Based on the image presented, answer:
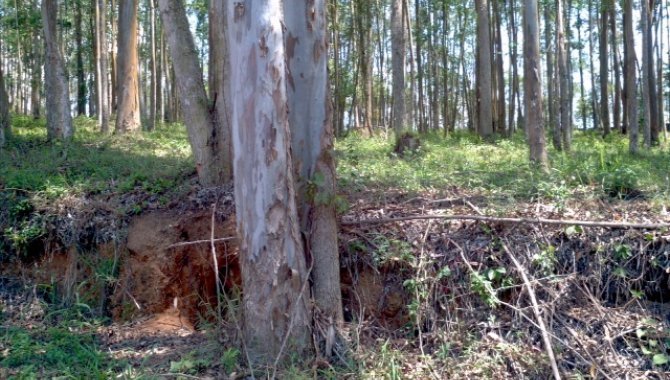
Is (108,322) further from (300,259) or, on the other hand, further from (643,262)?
(643,262)

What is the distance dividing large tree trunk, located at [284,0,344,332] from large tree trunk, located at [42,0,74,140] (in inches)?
335

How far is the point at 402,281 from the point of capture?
6594 millimetres

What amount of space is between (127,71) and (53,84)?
2681mm

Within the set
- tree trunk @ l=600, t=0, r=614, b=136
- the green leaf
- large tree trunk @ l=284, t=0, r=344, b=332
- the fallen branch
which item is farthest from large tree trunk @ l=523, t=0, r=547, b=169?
tree trunk @ l=600, t=0, r=614, b=136

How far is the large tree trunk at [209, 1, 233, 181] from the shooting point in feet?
26.5

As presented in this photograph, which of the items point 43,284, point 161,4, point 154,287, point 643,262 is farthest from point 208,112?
point 643,262

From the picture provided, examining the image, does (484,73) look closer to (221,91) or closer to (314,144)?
(221,91)

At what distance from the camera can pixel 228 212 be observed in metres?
7.46

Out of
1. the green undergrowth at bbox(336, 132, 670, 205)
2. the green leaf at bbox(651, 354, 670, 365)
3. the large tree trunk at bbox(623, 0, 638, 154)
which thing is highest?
the large tree trunk at bbox(623, 0, 638, 154)

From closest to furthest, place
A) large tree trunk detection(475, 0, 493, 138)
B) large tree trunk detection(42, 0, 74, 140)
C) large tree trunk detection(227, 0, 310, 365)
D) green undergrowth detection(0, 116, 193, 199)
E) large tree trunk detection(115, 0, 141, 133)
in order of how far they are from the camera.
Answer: large tree trunk detection(227, 0, 310, 365) → green undergrowth detection(0, 116, 193, 199) → large tree trunk detection(42, 0, 74, 140) → large tree trunk detection(115, 0, 141, 133) → large tree trunk detection(475, 0, 493, 138)

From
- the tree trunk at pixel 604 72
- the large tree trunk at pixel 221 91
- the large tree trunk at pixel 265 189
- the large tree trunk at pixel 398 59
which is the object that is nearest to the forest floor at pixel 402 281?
the large tree trunk at pixel 265 189

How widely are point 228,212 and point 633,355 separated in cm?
454

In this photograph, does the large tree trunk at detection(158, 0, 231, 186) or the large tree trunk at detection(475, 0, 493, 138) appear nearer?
the large tree trunk at detection(158, 0, 231, 186)

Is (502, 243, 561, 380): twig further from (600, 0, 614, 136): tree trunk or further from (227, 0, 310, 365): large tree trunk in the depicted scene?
(600, 0, 614, 136): tree trunk
